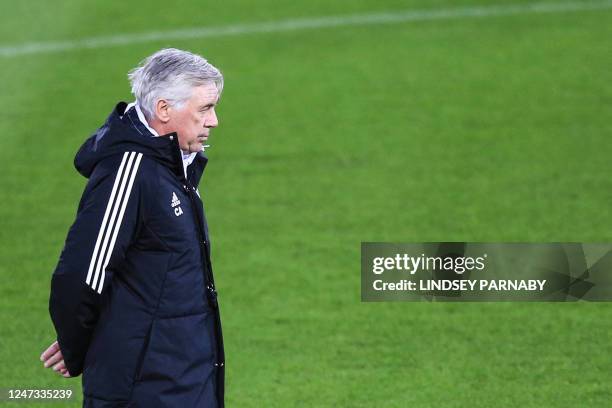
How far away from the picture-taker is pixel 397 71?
41.1ft

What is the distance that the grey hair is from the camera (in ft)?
13.5

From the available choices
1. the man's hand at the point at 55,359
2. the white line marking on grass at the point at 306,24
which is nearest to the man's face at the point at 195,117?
the man's hand at the point at 55,359

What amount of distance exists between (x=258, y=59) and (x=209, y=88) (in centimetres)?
888

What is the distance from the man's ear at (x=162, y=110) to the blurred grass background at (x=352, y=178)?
9.33ft

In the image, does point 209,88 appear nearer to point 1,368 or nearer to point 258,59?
point 1,368

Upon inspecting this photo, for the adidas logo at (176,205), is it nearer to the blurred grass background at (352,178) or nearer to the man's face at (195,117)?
the man's face at (195,117)

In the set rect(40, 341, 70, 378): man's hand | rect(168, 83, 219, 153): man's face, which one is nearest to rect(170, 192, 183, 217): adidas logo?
rect(168, 83, 219, 153): man's face

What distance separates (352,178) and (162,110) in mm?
6101

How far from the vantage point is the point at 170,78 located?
411 centimetres

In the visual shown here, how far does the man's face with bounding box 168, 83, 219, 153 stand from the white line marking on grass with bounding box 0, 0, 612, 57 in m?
9.09

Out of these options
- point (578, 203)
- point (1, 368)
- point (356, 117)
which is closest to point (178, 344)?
point (1, 368)

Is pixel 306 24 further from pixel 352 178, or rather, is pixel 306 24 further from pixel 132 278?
pixel 132 278

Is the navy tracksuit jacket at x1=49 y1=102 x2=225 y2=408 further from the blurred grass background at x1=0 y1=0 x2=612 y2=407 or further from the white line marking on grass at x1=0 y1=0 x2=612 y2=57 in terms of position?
the white line marking on grass at x1=0 y1=0 x2=612 y2=57

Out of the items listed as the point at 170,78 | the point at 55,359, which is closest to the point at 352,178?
the point at 55,359
